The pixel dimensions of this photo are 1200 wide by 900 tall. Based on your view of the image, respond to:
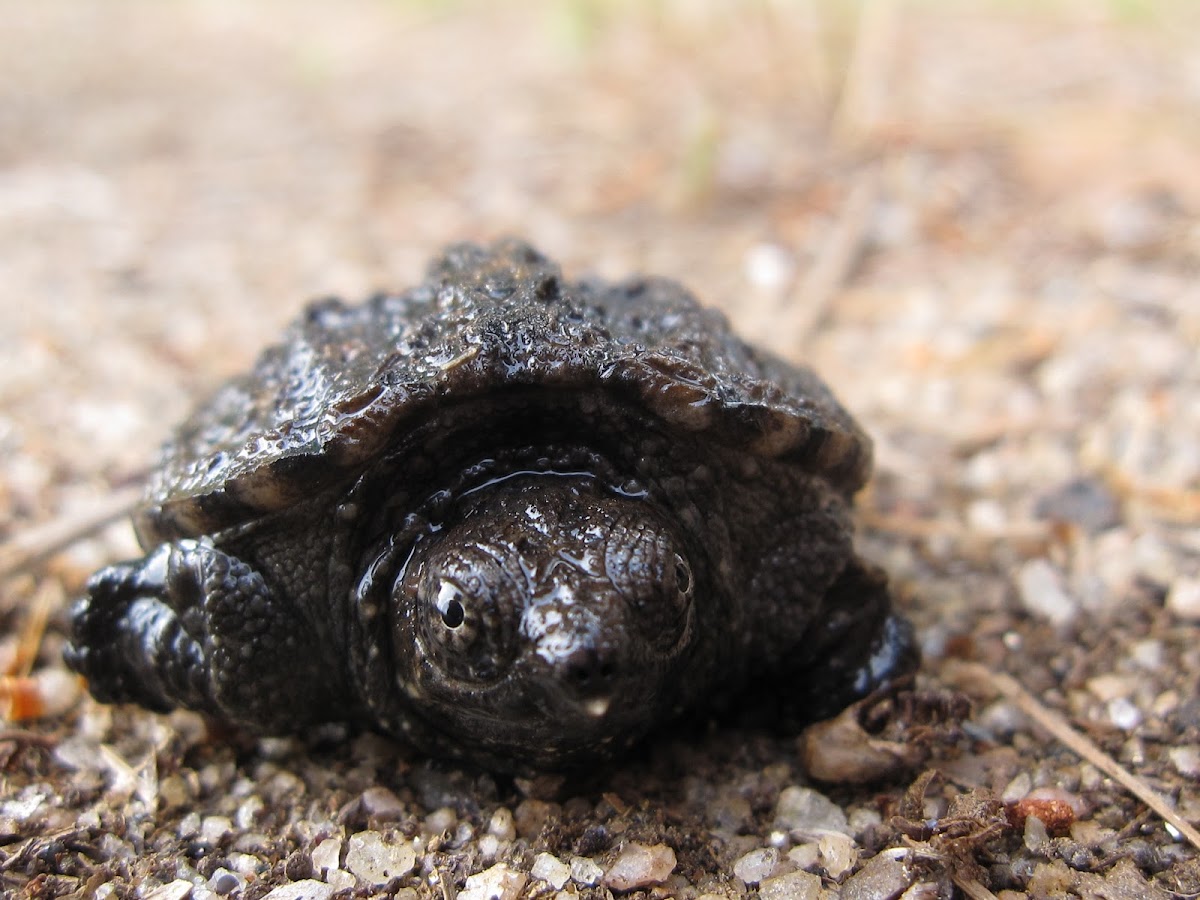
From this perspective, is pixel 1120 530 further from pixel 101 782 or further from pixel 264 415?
pixel 101 782

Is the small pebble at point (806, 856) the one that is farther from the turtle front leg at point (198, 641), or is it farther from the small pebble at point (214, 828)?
the small pebble at point (214, 828)

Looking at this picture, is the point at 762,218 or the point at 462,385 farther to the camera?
the point at 762,218

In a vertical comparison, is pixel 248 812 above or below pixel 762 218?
below

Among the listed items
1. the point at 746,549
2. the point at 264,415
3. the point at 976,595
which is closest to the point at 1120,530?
the point at 976,595

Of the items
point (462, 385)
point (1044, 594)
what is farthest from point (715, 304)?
point (462, 385)

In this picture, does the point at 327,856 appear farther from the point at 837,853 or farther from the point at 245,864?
the point at 837,853

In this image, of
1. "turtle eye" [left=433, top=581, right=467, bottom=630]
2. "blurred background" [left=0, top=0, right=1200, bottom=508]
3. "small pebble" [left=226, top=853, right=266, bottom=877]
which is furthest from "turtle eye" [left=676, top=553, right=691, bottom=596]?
"blurred background" [left=0, top=0, right=1200, bottom=508]

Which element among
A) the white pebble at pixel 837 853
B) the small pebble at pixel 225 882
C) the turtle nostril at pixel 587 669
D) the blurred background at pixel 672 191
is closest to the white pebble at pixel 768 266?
the blurred background at pixel 672 191
